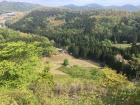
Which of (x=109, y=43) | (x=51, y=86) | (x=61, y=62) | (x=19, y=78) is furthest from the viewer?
(x=109, y=43)

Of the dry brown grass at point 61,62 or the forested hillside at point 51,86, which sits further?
the dry brown grass at point 61,62

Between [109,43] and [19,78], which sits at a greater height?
[19,78]

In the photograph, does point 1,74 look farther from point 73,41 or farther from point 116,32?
point 116,32

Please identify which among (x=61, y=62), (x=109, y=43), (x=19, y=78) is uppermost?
(x=19, y=78)

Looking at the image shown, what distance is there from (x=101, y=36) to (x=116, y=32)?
9701mm

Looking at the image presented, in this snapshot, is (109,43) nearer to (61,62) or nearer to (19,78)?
(61,62)

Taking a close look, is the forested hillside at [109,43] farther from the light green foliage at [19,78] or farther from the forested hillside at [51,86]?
the light green foliage at [19,78]

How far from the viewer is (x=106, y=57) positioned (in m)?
96.1

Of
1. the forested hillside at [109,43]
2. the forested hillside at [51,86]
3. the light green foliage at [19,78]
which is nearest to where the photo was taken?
the forested hillside at [51,86]

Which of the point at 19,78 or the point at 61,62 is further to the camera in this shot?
the point at 61,62

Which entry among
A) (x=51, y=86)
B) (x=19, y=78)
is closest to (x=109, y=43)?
(x=19, y=78)

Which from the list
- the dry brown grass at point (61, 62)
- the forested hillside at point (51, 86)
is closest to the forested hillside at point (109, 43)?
the dry brown grass at point (61, 62)

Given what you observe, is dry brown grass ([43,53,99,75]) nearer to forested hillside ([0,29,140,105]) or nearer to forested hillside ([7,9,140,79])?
forested hillside ([0,29,140,105])

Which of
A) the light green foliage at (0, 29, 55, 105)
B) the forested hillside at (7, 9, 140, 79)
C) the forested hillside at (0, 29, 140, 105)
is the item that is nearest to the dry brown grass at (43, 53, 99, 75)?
the forested hillside at (0, 29, 140, 105)
